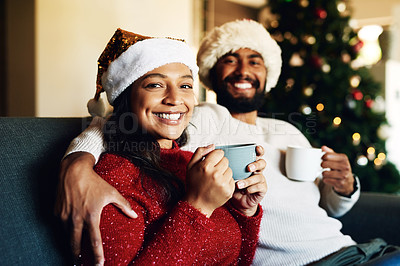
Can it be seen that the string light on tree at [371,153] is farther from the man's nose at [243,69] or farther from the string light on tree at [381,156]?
the man's nose at [243,69]

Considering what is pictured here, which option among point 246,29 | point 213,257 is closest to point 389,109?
point 246,29

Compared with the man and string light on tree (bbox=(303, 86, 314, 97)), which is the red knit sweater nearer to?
the man

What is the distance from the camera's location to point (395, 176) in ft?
9.61

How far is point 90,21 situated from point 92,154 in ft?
9.54

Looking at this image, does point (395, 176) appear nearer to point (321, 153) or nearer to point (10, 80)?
point (321, 153)

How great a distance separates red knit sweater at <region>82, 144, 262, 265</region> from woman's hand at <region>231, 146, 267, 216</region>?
6 centimetres

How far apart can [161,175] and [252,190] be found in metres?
0.24

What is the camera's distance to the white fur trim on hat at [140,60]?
937 millimetres

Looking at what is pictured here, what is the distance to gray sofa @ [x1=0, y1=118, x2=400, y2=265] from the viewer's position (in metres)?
0.81

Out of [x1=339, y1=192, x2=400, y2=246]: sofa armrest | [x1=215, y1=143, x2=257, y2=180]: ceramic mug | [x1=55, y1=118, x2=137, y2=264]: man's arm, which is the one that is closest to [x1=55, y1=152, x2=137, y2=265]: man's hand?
[x1=55, y1=118, x2=137, y2=264]: man's arm

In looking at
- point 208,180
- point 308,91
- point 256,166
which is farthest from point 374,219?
point 308,91

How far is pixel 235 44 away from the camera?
1564 millimetres

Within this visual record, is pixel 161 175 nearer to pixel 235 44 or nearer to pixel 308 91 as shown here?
pixel 235 44

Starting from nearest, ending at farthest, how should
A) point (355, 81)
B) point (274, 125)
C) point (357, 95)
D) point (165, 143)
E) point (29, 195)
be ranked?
point (29, 195), point (165, 143), point (274, 125), point (357, 95), point (355, 81)
